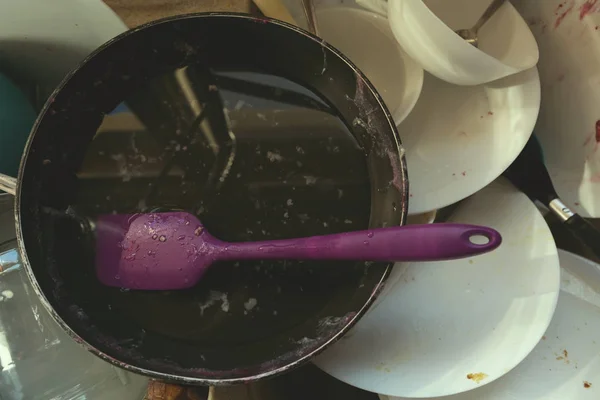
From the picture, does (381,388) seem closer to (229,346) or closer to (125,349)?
(229,346)

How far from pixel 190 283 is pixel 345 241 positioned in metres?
0.21

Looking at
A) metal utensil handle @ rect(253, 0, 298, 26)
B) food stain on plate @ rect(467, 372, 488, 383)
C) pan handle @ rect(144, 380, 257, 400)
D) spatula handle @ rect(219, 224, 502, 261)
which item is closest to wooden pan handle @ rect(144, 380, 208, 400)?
pan handle @ rect(144, 380, 257, 400)

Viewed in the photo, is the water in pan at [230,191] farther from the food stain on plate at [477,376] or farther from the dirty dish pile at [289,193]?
the food stain on plate at [477,376]

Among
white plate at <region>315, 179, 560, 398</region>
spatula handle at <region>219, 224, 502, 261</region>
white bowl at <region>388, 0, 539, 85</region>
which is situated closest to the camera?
spatula handle at <region>219, 224, 502, 261</region>

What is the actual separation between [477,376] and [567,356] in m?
0.19

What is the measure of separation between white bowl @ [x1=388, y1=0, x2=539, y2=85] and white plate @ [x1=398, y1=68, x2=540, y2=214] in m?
0.04

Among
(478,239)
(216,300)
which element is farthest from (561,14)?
(216,300)

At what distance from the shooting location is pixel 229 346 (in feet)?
2.17

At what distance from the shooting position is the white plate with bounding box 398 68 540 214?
0.73 metres

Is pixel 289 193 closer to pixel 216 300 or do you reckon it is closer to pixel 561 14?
pixel 216 300

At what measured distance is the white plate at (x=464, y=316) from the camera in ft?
2.37

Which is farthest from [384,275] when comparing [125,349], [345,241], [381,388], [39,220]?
[39,220]

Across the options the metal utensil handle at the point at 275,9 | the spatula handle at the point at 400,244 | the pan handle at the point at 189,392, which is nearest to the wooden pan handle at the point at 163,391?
the pan handle at the point at 189,392

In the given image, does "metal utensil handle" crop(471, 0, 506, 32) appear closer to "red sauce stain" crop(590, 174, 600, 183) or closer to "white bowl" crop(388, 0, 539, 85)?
"white bowl" crop(388, 0, 539, 85)
